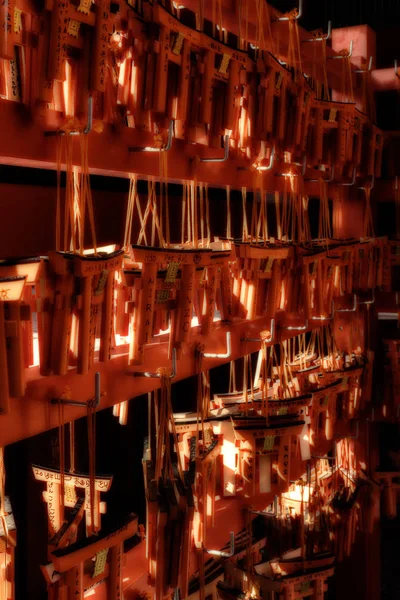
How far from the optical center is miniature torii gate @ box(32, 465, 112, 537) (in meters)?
1.36

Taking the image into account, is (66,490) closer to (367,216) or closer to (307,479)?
(307,479)

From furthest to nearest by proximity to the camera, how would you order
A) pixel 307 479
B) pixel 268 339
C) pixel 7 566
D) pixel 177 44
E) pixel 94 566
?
1. pixel 307 479
2. pixel 268 339
3. pixel 177 44
4. pixel 94 566
5. pixel 7 566

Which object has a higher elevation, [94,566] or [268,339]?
[268,339]

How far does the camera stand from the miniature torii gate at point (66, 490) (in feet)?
4.46

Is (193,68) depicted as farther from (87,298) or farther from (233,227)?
(233,227)

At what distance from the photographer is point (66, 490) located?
1401 millimetres

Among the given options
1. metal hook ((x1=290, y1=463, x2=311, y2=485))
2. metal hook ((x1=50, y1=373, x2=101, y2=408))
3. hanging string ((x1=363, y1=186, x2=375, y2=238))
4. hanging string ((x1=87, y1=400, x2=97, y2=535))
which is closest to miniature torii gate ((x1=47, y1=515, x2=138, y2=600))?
hanging string ((x1=87, y1=400, x2=97, y2=535))

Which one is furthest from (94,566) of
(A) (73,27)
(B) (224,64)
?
(B) (224,64)

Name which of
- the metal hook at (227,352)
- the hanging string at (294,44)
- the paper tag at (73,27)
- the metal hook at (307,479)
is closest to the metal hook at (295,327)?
the metal hook at (227,352)

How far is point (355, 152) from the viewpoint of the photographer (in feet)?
8.92

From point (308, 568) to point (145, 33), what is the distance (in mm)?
1806

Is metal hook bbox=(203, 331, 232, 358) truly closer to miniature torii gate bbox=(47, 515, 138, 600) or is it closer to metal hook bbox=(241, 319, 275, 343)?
metal hook bbox=(241, 319, 275, 343)

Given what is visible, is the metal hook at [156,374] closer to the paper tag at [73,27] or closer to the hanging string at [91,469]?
the hanging string at [91,469]

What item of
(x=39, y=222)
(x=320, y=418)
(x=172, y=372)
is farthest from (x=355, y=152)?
(x=172, y=372)
